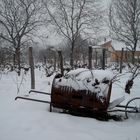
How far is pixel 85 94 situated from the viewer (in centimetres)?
637

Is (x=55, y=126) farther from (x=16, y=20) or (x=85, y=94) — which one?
(x=16, y=20)

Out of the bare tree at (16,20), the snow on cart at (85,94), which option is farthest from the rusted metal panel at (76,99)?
the bare tree at (16,20)

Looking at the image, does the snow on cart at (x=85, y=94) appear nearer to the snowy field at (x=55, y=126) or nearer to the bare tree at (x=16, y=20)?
the snowy field at (x=55, y=126)

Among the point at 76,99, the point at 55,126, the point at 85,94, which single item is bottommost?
the point at 55,126

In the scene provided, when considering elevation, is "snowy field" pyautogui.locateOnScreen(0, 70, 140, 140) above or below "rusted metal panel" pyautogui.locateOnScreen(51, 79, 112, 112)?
below

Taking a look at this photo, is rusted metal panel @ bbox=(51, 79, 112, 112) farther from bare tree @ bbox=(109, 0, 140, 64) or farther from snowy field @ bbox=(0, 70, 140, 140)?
bare tree @ bbox=(109, 0, 140, 64)

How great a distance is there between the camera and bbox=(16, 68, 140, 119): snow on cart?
6.30m

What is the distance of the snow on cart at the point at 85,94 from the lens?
6.30 m

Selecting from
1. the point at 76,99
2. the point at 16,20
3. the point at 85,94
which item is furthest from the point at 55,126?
the point at 16,20

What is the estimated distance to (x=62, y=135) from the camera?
514 centimetres

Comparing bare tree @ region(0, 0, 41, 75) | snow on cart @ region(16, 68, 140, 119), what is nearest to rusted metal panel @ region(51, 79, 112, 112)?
snow on cart @ region(16, 68, 140, 119)

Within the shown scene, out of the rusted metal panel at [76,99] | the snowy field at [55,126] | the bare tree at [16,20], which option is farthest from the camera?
the bare tree at [16,20]

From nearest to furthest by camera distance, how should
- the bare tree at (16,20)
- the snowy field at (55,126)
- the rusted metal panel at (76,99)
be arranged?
the snowy field at (55,126) < the rusted metal panel at (76,99) < the bare tree at (16,20)

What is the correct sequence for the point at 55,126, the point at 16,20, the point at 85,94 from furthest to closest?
the point at 16,20
the point at 85,94
the point at 55,126
